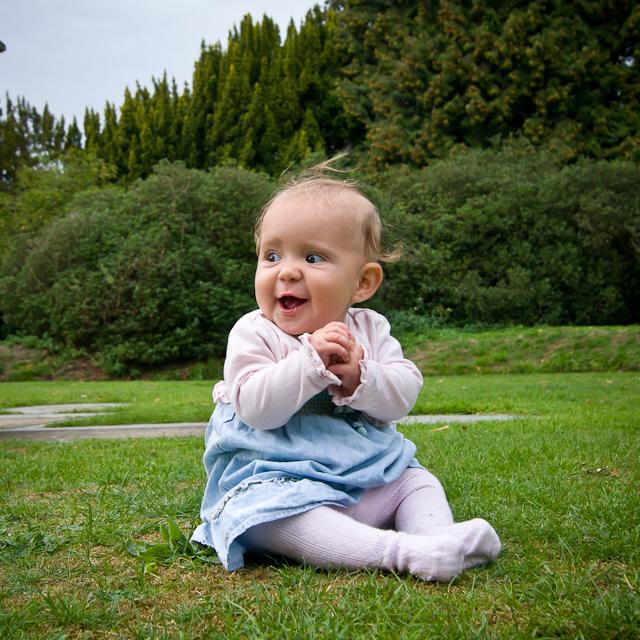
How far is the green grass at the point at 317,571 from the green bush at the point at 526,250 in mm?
10815

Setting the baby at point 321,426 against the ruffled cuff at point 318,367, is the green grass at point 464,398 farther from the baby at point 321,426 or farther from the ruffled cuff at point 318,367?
the ruffled cuff at point 318,367

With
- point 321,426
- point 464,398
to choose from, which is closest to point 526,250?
point 464,398

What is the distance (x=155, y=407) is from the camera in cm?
590

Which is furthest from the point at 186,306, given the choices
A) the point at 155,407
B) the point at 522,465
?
the point at 522,465

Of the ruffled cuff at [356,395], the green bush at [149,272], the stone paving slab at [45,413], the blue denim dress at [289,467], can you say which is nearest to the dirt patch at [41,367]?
the green bush at [149,272]

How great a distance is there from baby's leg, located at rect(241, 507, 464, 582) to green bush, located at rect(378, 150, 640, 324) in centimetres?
1203

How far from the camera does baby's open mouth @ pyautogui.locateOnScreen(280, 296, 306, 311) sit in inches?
76.8

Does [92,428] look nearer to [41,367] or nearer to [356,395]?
[356,395]

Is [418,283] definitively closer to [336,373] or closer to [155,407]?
[155,407]

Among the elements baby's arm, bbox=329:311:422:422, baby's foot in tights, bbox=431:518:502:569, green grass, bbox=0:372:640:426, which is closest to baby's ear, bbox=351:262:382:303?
baby's arm, bbox=329:311:422:422

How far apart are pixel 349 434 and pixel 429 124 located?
748 inches

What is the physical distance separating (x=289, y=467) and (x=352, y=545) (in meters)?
0.28

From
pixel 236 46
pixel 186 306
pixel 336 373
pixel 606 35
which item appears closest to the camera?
pixel 336 373

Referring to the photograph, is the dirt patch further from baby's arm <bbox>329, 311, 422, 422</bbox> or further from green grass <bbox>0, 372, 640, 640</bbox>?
baby's arm <bbox>329, 311, 422, 422</bbox>
